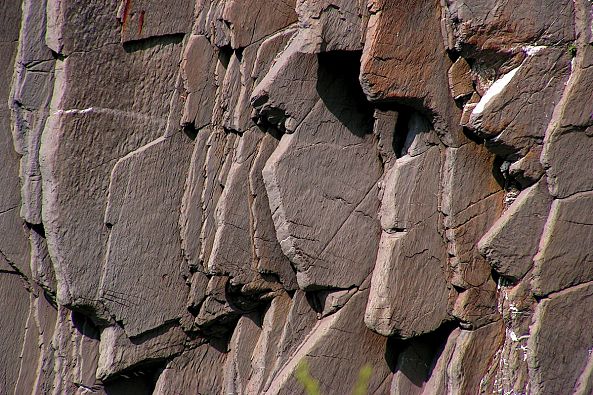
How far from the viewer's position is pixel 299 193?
14.8 ft

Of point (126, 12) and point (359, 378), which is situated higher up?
point (126, 12)

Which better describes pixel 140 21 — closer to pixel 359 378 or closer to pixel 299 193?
pixel 299 193

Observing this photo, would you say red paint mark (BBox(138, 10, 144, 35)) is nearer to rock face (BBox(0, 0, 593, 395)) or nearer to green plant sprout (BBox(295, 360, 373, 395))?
rock face (BBox(0, 0, 593, 395))

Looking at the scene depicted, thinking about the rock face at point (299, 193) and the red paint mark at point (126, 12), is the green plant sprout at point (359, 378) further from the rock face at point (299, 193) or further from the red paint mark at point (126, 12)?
the red paint mark at point (126, 12)

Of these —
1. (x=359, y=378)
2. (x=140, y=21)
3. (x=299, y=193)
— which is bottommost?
(x=359, y=378)

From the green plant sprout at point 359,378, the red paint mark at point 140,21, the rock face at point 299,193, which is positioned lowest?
the green plant sprout at point 359,378

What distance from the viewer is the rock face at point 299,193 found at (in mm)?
3900

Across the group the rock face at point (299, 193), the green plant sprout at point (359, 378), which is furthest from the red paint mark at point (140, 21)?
the green plant sprout at point (359, 378)

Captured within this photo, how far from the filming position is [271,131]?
4.82m

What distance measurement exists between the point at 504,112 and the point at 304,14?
922mm

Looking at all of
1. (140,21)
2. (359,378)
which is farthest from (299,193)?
(140,21)

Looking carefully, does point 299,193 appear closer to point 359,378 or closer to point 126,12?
point 359,378

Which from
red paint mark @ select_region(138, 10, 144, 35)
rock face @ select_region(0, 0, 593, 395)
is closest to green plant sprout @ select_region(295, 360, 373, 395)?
rock face @ select_region(0, 0, 593, 395)

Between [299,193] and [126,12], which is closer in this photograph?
[299,193]
